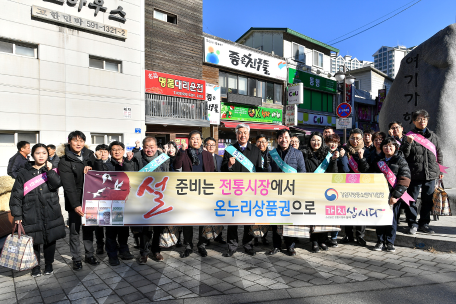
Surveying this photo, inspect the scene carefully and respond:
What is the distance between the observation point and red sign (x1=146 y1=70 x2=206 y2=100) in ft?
50.4

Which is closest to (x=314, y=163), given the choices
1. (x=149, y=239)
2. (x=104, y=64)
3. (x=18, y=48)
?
(x=149, y=239)

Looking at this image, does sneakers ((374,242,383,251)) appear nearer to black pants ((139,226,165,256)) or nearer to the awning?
black pants ((139,226,165,256))

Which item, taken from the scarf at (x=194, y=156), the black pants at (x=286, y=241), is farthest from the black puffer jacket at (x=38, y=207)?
the black pants at (x=286, y=241)

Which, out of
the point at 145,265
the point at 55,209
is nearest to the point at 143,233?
the point at 145,265

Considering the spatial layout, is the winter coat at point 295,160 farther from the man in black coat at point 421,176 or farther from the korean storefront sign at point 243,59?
the korean storefront sign at point 243,59

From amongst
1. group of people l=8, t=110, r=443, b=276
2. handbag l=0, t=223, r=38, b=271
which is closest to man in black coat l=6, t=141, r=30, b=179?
group of people l=8, t=110, r=443, b=276

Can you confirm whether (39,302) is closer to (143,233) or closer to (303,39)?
(143,233)

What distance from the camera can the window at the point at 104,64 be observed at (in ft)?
44.1

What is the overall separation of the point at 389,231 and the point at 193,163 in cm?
348

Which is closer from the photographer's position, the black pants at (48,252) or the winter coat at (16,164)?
the black pants at (48,252)

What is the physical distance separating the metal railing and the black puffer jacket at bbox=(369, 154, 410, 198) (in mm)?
12645

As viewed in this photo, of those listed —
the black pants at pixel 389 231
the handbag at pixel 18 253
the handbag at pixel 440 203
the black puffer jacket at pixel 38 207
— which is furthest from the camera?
the handbag at pixel 440 203

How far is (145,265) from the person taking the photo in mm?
4477

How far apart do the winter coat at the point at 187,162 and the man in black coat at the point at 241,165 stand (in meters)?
0.32
